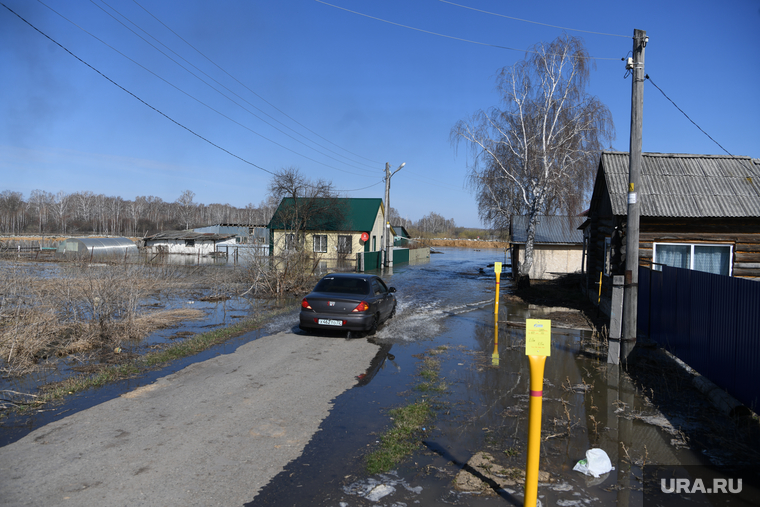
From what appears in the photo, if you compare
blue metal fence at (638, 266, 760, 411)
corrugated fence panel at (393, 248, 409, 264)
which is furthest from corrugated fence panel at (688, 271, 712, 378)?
corrugated fence panel at (393, 248, 409, 264)

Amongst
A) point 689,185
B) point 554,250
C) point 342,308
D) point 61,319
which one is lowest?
point 61,319

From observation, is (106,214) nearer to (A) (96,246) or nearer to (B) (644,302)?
(A) (96,246)

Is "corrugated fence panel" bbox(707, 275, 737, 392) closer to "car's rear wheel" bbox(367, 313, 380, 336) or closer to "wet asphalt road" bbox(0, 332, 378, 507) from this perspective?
"wet asphalt road" bbox(0, 332, 378, 507)

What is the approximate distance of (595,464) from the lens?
4754 millimetres

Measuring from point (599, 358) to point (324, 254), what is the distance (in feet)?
104

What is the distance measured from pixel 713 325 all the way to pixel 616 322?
6.34ft

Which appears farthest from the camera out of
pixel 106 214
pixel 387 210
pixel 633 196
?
pixel 106 214

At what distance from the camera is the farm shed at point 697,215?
1400cm

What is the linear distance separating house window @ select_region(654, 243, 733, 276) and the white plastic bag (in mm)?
11297

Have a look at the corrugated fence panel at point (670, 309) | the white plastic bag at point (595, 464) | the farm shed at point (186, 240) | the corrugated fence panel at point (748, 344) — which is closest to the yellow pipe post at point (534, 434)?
the white plastic bag at point (595, 464)

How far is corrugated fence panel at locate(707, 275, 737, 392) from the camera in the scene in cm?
669

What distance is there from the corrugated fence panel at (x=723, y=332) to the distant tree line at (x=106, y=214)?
349 ft

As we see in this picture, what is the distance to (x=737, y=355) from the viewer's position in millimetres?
6480

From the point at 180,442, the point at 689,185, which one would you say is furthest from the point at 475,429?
the point at 689,185
